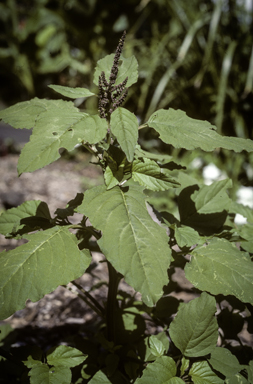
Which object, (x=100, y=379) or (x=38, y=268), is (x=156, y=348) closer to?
(x=100, y=379)

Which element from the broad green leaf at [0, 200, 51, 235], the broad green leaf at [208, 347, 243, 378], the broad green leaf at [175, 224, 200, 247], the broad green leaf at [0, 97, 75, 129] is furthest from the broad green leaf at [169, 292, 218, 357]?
the broad green leaf at [0, 97, 75, 129]

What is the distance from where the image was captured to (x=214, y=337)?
0.88m

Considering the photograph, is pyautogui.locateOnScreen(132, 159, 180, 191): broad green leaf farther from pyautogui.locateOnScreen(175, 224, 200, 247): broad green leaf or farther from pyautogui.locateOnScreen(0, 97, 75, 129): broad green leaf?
pyautogui.locateOnScreen(0, 97, 75, 129): broad green leaf

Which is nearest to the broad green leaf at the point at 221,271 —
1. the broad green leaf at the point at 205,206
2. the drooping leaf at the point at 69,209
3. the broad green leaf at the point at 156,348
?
the broad green leaf at the point at 205,206

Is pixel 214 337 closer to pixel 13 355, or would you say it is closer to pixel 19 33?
pixel 13 355

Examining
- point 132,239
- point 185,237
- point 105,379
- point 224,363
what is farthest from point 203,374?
point 132,239

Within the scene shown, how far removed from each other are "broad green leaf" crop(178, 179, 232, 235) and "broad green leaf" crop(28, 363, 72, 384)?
0.69 meters

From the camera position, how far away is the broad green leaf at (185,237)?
89 cm

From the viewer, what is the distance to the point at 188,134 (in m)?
0.84

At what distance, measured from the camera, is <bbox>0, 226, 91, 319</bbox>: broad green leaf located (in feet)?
2.41

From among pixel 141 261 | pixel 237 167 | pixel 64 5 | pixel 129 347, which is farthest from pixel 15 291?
pixel 64 5

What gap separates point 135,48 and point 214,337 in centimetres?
480

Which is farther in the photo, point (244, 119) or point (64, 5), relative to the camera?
point (64, 5)

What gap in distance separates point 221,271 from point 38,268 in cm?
56
